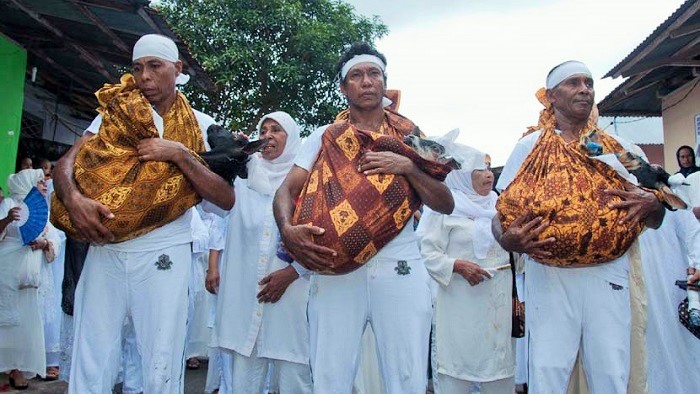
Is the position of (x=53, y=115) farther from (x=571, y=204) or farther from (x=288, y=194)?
(x=571, y=204)

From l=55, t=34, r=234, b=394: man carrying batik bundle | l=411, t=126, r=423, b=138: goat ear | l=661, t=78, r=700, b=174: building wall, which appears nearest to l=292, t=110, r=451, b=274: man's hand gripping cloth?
l=411, t=126, r=423, b=138: goat ear

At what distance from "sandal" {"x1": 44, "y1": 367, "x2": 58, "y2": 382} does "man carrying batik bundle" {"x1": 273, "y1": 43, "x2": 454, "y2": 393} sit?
16.0 ft

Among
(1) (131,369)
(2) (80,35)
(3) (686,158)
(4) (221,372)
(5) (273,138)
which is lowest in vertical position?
(1) (131,369)

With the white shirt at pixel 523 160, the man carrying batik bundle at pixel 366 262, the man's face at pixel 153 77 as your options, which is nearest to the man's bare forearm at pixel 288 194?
the man carrying batik bundle at pixel 366 262

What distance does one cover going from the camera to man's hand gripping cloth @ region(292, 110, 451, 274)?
292 cm

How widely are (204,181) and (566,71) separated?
2.06 m

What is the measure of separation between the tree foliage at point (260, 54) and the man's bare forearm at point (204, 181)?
38.9 ft

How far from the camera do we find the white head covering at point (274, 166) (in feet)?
15.0

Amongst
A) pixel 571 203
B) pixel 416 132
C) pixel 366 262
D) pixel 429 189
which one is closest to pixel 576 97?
pixel 571 203

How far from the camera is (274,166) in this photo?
4723 millimetres

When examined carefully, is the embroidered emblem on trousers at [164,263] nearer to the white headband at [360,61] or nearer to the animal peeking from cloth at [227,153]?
the animal peeking from cloth at [227,153]

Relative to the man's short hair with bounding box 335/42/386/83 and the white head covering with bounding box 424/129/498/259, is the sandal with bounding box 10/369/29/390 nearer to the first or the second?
the white head covering with bounding box 424/129/498/259

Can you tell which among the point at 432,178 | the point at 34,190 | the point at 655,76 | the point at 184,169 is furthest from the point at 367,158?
the point at 655,76

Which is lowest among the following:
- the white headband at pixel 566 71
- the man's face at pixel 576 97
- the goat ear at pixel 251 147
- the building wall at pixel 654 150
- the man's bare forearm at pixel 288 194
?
the man's bare forearm at pixel 288 194
